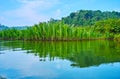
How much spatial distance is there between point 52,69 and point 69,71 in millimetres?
1880

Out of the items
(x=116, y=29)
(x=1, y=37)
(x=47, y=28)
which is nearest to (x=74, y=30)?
(x=47, y=28)

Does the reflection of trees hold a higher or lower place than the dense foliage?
lower

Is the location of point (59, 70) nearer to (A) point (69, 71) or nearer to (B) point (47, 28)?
(A) point (69, 71)

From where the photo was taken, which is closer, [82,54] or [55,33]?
[82,54]

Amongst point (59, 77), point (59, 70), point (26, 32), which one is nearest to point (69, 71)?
point (59, 70)

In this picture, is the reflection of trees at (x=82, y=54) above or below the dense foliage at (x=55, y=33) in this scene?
below

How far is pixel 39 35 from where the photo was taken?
267ft

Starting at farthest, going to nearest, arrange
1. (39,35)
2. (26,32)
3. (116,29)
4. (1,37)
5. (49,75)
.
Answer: (1,37), (116,29), (26,32), (39,35), (49,75)

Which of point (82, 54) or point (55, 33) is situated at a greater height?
point (55, 33)

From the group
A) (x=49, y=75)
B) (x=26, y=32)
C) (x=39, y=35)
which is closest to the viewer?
(x=49, y=75)

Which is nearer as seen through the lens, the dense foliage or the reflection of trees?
the reflection of trees

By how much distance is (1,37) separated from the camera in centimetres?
10950

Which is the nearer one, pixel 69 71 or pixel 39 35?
pixel 69 71

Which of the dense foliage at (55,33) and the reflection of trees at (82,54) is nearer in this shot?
the reflection of trees at (82,54)
